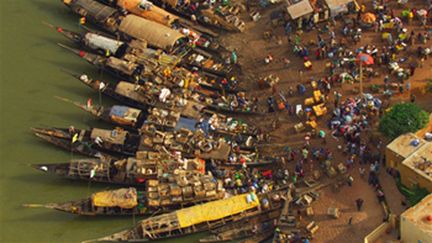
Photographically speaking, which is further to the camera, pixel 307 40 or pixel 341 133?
pixel 307 40

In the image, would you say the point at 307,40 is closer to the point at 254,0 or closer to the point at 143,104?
the point at 254,0

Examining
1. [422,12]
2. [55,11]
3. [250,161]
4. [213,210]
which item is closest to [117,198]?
[213,210]

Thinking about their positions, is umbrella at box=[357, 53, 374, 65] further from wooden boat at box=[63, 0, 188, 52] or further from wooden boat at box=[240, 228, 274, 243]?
wooden boat at box=[240, 228, 274, 243]

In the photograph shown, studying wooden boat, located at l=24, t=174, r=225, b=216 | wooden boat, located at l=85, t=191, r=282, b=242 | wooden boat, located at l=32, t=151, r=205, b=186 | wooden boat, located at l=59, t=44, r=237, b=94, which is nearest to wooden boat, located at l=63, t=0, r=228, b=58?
wooden boat, located at l=59, t=44, r=237, b=94

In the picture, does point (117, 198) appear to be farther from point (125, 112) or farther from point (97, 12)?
point (97, 12)

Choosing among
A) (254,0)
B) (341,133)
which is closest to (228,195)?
(341,133)

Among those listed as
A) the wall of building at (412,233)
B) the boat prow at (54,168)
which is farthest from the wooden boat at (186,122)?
the wall of building at (412,233)
